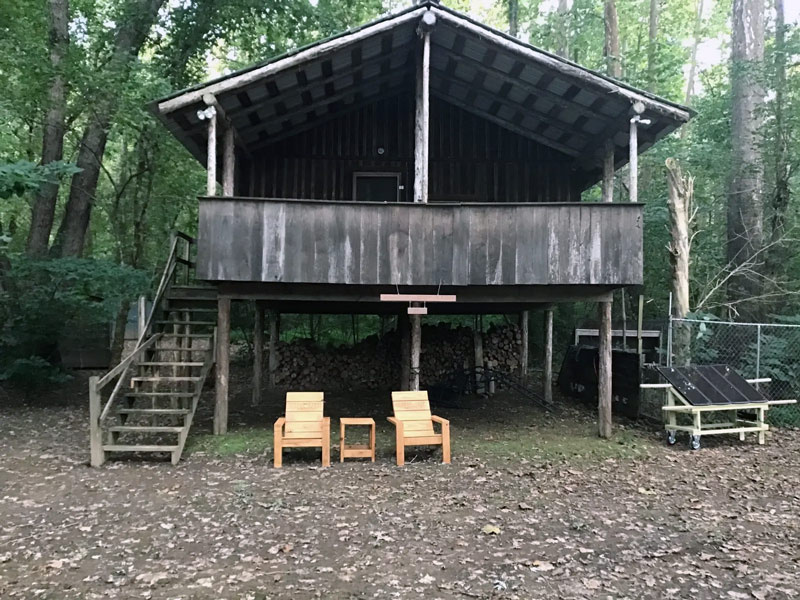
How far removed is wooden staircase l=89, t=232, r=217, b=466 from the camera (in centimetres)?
806

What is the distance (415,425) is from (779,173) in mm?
10840

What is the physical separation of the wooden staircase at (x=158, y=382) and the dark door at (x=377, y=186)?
11.7 feet

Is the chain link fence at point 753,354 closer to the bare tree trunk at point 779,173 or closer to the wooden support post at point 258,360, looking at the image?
the bare tree trunk at point 779,173

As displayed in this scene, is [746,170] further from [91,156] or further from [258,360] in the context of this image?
→ [91,156]

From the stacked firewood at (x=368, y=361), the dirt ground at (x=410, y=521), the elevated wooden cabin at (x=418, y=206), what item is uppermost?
the elevated wooden cabin at (x=418, y=206)

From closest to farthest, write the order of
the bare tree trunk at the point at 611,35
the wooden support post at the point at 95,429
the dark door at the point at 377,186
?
1. the wooden support post at the point at 95,429
2. the dark door at the point at 377,186
3. the bare tree trunk at the point at 611,35

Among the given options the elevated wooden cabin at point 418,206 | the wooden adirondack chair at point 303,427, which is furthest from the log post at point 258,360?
the wooden adirondack chair at point 303,427

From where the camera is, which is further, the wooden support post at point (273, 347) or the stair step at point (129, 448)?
the wooden support post at point (273, 347)

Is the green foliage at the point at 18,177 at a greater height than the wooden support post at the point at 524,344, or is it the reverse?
the green foliage at the point at 18,177

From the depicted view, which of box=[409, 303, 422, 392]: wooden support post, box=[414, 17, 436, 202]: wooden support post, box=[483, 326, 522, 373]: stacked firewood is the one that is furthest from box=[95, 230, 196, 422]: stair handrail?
box=[483, 326, 522, 373]: stacked firewood

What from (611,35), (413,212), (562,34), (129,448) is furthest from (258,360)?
(562,34)

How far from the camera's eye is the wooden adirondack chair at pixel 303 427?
8.18m

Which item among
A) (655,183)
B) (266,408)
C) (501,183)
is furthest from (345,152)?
(655,183)

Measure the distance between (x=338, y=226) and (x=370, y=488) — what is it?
388 cm
